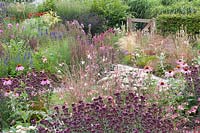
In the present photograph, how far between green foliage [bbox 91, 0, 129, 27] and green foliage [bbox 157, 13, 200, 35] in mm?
2992

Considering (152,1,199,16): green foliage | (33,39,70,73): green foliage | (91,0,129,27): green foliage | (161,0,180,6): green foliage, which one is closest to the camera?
(33,39,70,73): green foliage

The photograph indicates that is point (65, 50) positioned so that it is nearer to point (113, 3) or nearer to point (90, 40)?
point (90, 40)

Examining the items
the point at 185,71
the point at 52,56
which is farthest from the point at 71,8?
the point at 185,71

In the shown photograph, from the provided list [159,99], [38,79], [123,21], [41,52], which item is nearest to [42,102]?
[38,79]

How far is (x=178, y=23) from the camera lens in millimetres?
12055

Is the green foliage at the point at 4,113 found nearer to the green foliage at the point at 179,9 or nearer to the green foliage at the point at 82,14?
the green foliage at the point at 82,14

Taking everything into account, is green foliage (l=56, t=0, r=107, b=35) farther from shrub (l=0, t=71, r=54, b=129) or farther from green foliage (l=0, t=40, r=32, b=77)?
shrub (l=0, t=71, r=54, b=129)

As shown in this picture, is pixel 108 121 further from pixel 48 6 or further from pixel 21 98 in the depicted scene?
pixel 48 6

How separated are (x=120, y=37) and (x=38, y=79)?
17.5ft

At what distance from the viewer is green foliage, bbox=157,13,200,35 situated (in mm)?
11781

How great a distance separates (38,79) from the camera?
588 centimetres

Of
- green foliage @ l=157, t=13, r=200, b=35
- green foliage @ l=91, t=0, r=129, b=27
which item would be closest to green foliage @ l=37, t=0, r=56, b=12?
green foliage @ l=91, t=0, r=129, b=27

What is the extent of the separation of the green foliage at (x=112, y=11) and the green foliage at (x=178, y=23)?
2.99m

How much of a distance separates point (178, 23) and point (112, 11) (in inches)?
145
